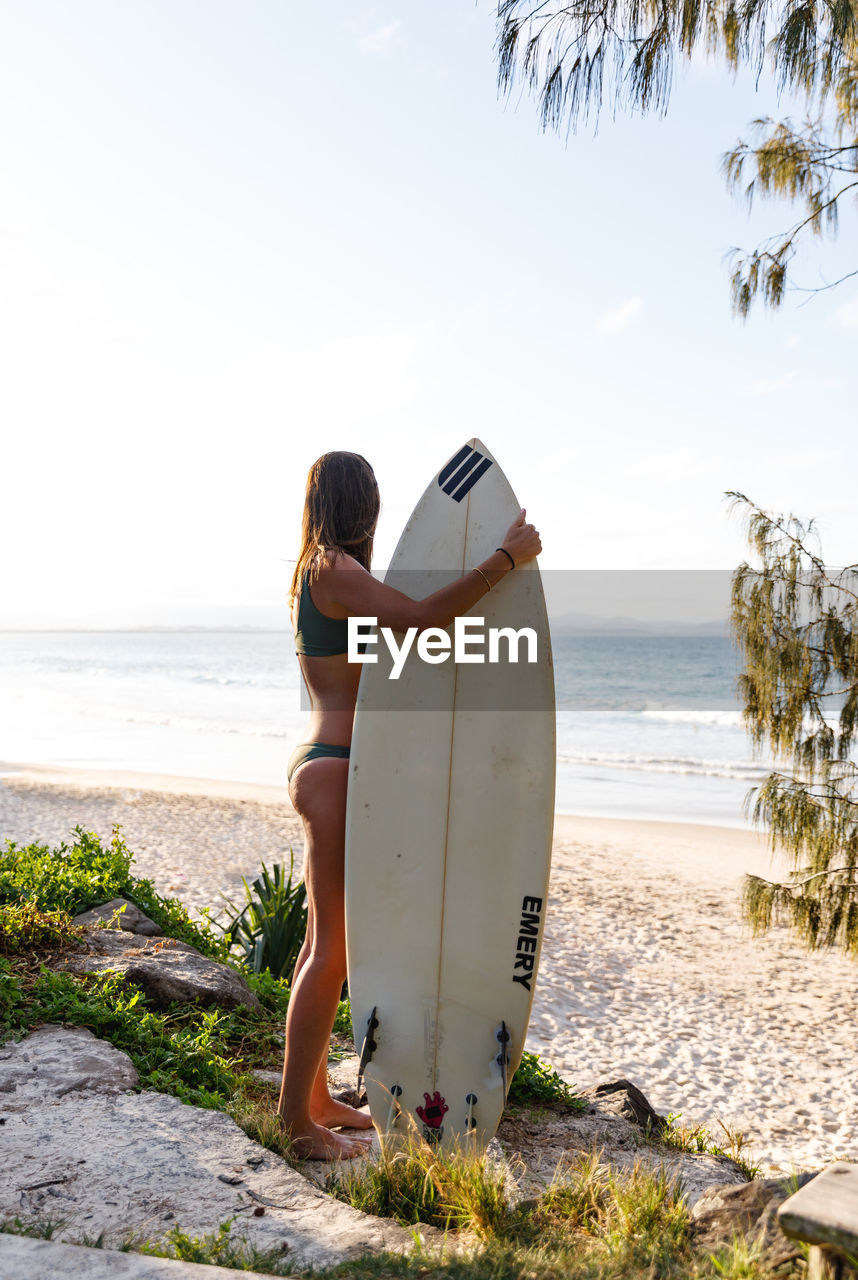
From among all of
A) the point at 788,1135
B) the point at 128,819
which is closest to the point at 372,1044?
the point at 788,1135

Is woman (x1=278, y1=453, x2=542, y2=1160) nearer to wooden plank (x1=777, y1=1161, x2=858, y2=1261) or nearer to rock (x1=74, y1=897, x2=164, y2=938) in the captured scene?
wooden plank (x1=777, y1=1161, x2=858, y2=1261)

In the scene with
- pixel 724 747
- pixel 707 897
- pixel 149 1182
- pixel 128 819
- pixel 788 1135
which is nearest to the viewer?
pixel 149 1182

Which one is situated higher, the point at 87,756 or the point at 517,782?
the point at 517,782

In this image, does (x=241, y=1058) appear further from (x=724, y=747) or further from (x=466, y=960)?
(x=724, y=747)

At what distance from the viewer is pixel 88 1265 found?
5.07 ft

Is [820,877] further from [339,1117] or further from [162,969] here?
[162,969]

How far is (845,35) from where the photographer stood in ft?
11.1

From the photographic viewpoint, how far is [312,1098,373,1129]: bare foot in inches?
101

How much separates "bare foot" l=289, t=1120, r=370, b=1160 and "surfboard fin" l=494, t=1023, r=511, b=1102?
1.31ft

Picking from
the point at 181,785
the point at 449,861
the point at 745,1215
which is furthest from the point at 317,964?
the point at 181,785

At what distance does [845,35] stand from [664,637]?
55.3 m

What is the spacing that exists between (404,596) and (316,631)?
0.90ft

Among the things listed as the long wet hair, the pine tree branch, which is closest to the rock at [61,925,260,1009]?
the long wet hair

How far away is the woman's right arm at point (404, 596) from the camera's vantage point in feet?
7.40
